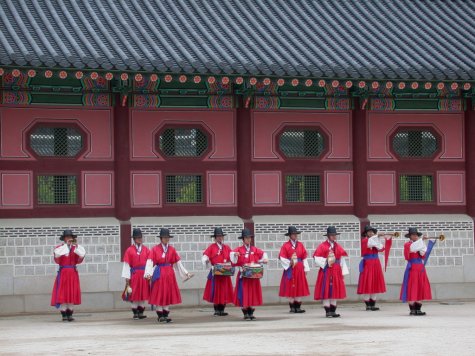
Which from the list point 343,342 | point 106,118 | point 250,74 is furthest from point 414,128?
point 343,342

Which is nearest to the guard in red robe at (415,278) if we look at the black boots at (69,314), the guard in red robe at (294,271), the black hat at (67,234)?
the guard in red robe at (294,271)

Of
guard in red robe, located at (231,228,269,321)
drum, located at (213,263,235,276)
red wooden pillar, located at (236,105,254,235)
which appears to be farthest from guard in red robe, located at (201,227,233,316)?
red wooden pillar, located at (236,105,254,235)

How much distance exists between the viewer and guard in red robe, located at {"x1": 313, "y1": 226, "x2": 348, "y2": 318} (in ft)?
68.1

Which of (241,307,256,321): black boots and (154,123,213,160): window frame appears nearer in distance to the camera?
(241,307,256,321): black boots

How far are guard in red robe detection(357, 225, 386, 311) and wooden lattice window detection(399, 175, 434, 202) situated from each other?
9.48ft

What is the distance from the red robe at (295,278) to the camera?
21.8m

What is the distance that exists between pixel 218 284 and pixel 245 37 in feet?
20.0

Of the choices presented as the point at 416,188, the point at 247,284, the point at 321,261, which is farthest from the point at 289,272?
the point at 416,188

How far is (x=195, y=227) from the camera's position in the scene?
76.9 feet

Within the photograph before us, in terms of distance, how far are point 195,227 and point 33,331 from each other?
19.0ft

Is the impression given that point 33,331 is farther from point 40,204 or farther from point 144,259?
point 40,204

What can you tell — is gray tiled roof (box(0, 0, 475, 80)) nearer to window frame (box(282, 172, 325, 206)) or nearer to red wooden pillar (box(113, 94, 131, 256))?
red wooden pillar (box(113, 94, 131, 256))

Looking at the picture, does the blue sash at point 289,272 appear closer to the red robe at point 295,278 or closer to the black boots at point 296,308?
the red robe at point 295,278

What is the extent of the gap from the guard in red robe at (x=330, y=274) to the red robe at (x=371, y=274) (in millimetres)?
1119
